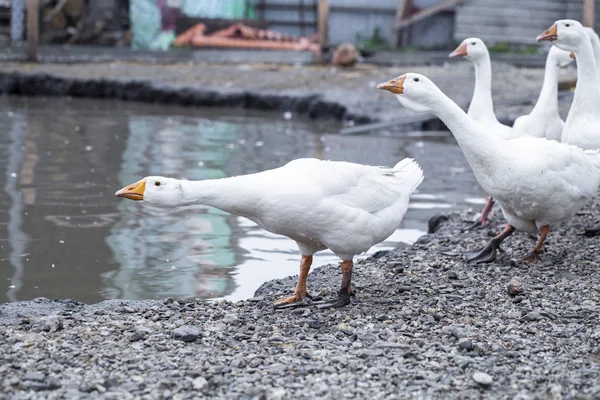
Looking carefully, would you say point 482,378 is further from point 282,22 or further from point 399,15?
point 282,22

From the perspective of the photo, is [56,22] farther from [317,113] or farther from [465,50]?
[465,50]

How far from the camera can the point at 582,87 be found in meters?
6.60

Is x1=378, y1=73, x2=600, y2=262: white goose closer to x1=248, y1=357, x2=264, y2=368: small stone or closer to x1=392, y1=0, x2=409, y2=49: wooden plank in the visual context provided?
x1=248, y1=357, x2=264, y2=368: small stone

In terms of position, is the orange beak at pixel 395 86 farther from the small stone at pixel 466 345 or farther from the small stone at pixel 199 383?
the small stone at pixel 199 383

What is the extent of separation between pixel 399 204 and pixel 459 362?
1320 mm

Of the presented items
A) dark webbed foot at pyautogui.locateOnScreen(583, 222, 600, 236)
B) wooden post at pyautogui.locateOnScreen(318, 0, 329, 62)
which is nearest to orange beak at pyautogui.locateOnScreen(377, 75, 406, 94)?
dark webbed foot at pyautogui.locateOnScreen(583, 222, 600, 236)

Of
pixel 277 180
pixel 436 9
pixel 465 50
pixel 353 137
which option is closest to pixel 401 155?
pixel 353 137

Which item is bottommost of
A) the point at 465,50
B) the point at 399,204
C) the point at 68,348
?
the point at 68,348

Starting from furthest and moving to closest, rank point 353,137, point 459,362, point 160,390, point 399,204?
point 353,137 < point 399,204 < point 459,362 < point 160,390

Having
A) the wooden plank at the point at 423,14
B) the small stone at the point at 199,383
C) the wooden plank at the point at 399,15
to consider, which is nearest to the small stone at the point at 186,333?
the small stone at the point at 199,383

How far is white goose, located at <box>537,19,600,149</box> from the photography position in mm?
6531

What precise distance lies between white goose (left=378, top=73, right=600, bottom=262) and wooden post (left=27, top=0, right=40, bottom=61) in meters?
13.9

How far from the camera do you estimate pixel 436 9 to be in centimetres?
2200

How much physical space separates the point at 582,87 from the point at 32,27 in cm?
1377
